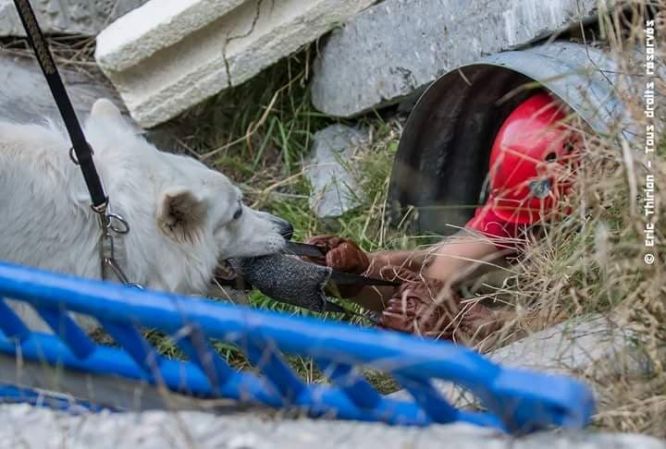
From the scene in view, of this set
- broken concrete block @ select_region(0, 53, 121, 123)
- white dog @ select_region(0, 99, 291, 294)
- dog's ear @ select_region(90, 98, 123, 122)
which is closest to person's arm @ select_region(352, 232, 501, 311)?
white dog @ select_region(0, 99, 291, 294)

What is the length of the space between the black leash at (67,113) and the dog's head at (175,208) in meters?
0.08

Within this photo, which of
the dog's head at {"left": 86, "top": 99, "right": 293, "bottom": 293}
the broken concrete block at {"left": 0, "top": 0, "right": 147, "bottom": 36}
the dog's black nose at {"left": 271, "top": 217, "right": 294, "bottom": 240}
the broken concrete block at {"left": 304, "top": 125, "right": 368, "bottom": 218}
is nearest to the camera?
the dog's head at {"left": 86, "top": 99, "right": 293, "bottom": 293}

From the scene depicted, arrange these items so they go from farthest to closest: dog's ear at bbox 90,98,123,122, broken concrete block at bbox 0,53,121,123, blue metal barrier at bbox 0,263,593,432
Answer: broken concrete block at bbox 0,53,121,123 → dog's ear at bbox 90,98,123,122 → blue metal barrier at bbox 0,263,593,432

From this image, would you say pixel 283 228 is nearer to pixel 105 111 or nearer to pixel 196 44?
pixel 105 111

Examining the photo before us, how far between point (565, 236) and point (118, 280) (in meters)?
1.34

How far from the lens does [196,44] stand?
210 inches

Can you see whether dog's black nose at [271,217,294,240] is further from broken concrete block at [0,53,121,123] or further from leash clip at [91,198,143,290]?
broken concrete block at [0,53,121,123]

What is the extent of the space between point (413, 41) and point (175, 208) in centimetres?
182

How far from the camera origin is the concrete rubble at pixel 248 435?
2178 mm

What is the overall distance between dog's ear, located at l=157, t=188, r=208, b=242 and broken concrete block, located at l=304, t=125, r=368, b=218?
1502mm

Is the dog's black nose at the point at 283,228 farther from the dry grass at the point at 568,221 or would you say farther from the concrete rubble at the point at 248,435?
the concrete rubble at the point at 248,435

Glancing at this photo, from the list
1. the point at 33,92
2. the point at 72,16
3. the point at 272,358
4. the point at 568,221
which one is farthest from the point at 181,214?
the point at 72,16

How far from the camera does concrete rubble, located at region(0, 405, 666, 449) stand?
2178 mm

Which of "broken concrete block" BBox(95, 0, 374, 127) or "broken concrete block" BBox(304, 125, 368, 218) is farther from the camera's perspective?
"broken concrete block" BBox(95, 0, 374, 127)
